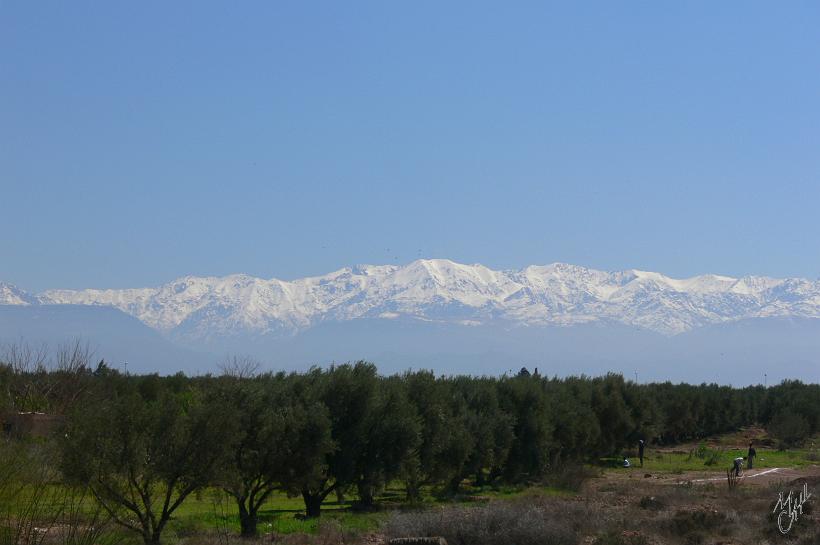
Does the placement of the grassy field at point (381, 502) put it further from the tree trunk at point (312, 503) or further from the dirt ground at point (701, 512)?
the dirt ground at point (701, 512)

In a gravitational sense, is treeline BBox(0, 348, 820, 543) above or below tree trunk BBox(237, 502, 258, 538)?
above

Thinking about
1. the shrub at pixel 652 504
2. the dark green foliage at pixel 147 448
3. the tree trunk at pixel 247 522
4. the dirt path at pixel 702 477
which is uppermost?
the dark green foliage at pixel 147 448

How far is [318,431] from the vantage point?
3612cm

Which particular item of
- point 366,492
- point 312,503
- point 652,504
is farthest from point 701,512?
point 312,503

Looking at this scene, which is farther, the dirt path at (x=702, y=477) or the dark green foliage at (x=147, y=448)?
the dirt path at (x=702, y=477)

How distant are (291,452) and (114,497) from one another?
9.72 m

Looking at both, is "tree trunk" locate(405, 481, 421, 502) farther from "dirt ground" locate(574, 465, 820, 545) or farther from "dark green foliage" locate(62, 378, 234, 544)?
"dark green foliage" locate(62, 378, 234, 544)

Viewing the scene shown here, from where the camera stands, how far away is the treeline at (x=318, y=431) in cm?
2666

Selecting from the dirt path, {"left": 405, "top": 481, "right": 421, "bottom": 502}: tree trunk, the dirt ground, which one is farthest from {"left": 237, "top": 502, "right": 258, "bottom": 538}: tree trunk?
the dirt path

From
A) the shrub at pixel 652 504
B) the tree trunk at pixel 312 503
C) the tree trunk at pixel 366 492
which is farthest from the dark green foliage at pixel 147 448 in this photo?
the shrub at pixel 652 504

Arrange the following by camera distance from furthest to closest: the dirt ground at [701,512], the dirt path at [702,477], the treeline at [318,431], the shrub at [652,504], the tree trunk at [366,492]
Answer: the dirt path at [702,477]
the tree trunk at [366,492]
the shrub at [652,504]
the dirt ground at [701,512]
the treeline at [318,431]

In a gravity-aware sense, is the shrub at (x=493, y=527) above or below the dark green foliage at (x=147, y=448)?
below

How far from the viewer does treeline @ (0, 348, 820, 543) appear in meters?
26.7

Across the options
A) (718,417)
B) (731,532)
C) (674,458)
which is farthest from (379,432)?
(718,417)
